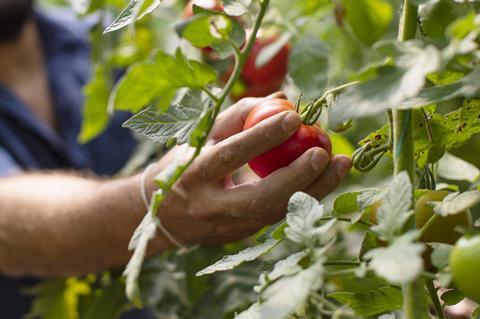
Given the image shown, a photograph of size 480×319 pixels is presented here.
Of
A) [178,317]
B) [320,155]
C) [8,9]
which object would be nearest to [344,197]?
[320,155]

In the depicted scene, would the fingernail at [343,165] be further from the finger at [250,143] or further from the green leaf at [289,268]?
the green leaf at [289,268]

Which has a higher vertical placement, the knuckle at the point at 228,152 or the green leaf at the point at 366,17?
the knuckle at the point at 228,152

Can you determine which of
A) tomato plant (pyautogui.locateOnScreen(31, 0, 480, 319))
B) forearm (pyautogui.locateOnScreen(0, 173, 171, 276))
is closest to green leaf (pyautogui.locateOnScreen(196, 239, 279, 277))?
tomato plant (pyautogui.locateOnScreen(31, 0, 480, 319))

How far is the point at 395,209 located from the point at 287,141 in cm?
22

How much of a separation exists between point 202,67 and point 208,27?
0.12ft

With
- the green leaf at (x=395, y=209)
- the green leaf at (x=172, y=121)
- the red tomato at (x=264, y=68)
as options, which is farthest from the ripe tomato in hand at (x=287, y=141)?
the red tomato at (x=264, y=68)

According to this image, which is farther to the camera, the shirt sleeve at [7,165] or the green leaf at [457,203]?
the shirt sleeve at [7,165]

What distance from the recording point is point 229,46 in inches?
24.7

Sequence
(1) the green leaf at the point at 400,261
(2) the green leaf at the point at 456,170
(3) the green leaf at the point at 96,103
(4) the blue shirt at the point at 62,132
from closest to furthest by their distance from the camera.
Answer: (1) the green leaf at the point at 400,261
(2) the green leaf at the point at 456,170
(3) the green leaf at the point at 96,103
(4) the blue shirt at the point at 62,132

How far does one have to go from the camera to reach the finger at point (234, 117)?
2.44 ft

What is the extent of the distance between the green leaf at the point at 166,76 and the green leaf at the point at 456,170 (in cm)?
28

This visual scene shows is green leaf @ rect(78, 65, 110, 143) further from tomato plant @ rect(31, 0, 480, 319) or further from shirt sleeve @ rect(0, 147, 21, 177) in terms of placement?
shirt sleeve @ rect(0, 147, 21, 177)

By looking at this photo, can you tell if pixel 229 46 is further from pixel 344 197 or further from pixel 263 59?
pixel 263 59

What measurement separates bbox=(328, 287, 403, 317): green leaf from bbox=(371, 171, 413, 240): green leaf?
4.5 inches
